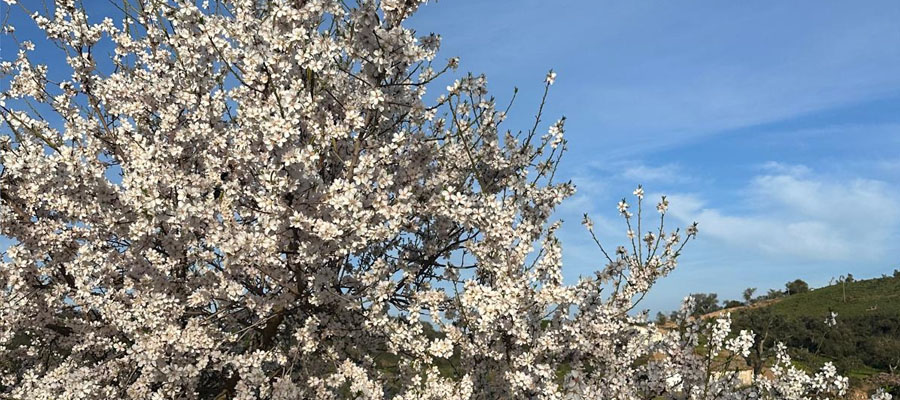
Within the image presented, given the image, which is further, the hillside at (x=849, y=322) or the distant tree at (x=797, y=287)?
the distant tree at (x=797, y=287)

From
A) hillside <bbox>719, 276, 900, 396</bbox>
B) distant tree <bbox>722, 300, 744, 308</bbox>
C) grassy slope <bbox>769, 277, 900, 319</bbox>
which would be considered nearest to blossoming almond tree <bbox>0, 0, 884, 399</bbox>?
hillside <bbox>719, 276, 900, 396</bbox>

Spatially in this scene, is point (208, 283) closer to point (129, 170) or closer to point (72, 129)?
point (129, 170)

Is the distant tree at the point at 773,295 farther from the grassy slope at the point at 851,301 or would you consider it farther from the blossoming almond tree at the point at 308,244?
the blossoming almond tree at the point at 308,244

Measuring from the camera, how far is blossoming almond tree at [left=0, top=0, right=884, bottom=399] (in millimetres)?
6781

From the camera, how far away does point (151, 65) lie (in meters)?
9.86

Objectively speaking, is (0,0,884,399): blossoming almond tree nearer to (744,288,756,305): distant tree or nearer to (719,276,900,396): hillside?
(719,276,900,396): hillside

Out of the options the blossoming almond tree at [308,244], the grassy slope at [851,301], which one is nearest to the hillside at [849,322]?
the grassy slope at [851,301]

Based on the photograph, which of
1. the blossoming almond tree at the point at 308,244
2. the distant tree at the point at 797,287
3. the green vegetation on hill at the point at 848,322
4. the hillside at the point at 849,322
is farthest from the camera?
the distant tree at the point at 797,287

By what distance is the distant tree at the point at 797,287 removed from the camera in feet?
306

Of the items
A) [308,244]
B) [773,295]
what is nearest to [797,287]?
[773,295]

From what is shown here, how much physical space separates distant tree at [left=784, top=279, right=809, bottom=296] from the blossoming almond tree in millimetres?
98585

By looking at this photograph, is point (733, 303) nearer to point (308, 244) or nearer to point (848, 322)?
point (848, 322)

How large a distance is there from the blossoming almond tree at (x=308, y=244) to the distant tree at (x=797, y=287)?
9859cm

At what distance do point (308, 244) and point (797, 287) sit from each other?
104486 mm
